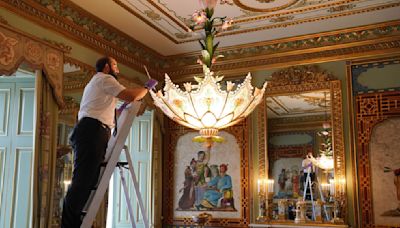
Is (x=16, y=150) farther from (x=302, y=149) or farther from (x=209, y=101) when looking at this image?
(x=302, y=149)

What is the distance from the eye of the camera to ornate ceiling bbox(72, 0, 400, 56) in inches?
189

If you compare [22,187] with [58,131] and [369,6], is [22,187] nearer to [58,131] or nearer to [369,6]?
A: [58,131]

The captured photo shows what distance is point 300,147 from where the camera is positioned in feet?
18.4

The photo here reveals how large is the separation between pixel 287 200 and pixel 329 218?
0.55m

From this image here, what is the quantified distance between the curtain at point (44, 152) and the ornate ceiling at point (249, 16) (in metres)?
1.12

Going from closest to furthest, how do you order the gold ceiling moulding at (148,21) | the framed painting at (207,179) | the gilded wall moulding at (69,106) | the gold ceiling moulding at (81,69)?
1. the gilded wall moulding at (69,106)
2. the gold ceiling moulding at (81,69)
3. the gold ceiling moulding at (148,21)
4. the framed painting at (207,179)

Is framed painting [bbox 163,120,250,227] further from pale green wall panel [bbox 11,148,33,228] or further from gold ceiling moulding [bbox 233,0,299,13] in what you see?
pale green wall panel [bbox 11,148,33,228]

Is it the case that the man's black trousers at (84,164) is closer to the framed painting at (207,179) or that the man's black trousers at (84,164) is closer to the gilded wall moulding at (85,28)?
the gilded wall moulding at (85,28)

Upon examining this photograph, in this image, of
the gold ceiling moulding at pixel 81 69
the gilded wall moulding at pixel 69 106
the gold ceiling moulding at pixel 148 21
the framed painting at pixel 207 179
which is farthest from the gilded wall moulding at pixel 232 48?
the framed painting at pixel 207 179

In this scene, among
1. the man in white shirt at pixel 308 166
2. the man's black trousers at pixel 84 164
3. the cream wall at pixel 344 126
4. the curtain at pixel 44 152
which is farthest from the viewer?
the man in white shirt at pixel 308 166

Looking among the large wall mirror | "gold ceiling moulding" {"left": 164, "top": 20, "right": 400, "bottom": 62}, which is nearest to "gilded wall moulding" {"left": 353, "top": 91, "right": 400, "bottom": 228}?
the large wall mirror

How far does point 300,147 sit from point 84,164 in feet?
11.3

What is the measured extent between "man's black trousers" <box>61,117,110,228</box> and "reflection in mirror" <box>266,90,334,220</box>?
322 cm

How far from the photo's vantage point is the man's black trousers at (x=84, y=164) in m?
2.78
